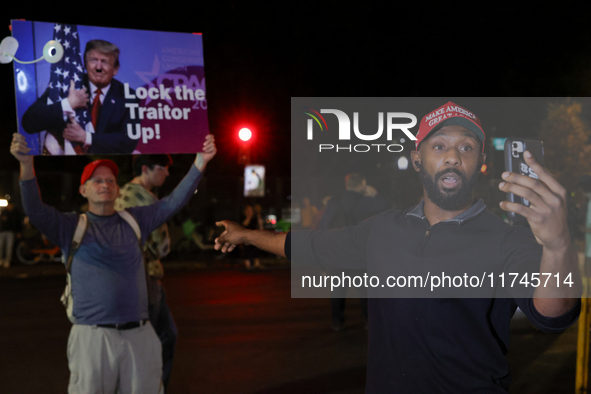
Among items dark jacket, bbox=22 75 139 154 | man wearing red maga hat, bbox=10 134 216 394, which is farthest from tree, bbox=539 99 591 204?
man wearing red maga hat, bbox=10 134 216 394

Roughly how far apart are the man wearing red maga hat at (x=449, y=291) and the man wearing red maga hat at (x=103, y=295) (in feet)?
5.78

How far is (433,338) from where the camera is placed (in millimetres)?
2164

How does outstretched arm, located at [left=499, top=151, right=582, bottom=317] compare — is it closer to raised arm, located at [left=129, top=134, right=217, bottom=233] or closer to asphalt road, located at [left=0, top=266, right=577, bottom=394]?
raised arm, located at [left=129, top=134, right=217, bottom=233]

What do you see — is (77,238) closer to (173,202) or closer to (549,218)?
(173,202)

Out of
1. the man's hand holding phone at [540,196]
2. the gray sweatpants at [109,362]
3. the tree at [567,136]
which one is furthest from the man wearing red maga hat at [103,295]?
the tree at [567,136]

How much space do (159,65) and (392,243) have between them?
7.34 feet

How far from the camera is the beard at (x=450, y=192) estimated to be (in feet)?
7.28

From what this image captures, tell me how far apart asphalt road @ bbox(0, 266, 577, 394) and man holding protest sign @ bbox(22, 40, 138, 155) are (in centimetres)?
272

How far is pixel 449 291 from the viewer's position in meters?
A: 2.13

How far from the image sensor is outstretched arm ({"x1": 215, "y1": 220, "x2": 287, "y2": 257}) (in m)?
2.65

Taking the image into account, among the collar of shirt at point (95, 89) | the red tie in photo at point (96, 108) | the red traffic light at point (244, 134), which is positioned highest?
the red traffic light at point (244, 134)

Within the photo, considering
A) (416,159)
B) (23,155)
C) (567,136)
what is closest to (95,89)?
(23,155)

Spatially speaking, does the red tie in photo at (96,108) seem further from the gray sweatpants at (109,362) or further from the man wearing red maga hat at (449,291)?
the man wearing red maga hat at (449,291)

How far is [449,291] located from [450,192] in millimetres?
404
